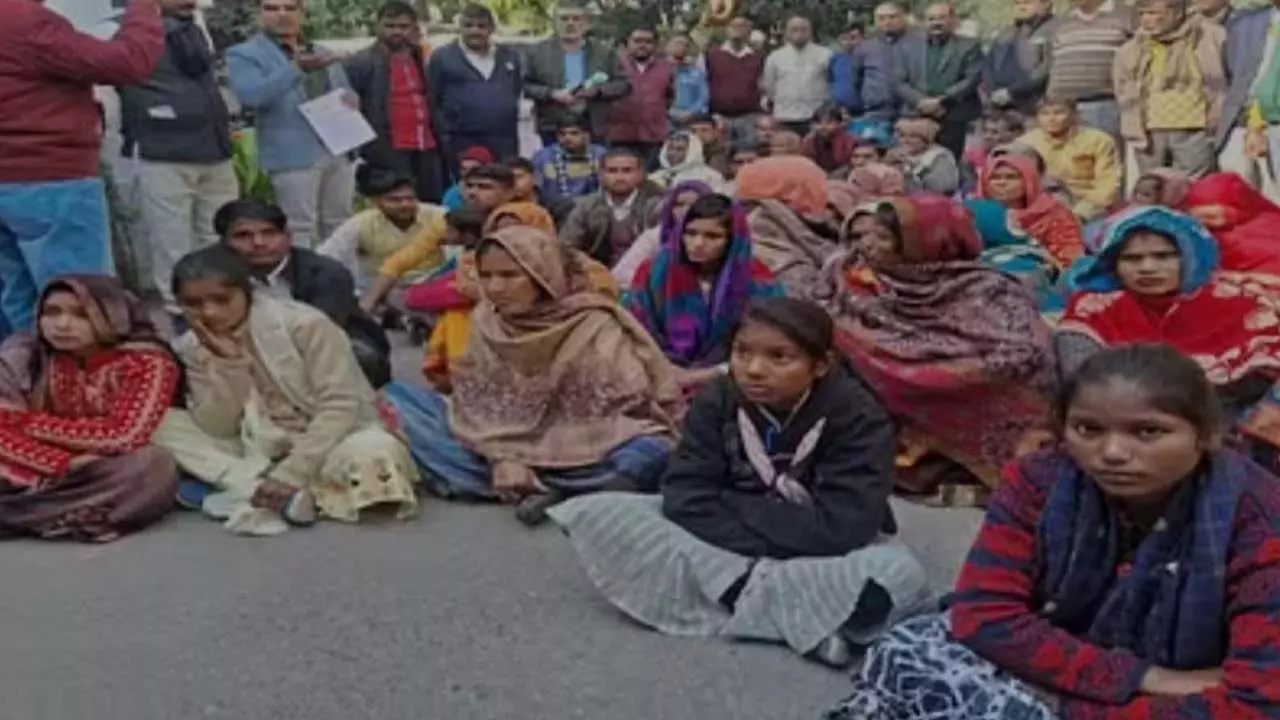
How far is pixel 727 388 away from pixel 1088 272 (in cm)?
149

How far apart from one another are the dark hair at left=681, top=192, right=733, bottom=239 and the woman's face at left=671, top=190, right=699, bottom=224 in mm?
37

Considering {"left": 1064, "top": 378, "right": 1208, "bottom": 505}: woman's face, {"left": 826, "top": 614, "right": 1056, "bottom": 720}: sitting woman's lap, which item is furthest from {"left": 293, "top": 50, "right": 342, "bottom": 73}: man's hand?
{"left": 1064, "top": 378, "right": 1208, "bottom": 505}: woman's face

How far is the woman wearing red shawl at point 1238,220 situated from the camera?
16.8ft

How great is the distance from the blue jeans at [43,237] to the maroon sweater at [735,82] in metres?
7.07

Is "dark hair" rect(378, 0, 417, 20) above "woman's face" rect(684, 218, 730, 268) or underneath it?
above

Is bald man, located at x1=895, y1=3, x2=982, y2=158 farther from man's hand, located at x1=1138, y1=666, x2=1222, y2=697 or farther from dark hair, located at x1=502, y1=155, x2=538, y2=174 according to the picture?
man's hand, located at x1=1138, y1=666, x2=1222, y2=697

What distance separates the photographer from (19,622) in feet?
13.2

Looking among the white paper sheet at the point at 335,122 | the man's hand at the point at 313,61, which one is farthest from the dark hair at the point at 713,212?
the man's hand at the point at 313,61

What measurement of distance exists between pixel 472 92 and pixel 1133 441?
7154 millimetres

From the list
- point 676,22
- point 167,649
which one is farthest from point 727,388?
point 676,22

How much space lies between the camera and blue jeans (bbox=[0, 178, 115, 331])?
5.61m

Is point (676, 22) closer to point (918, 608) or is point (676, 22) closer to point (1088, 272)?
point (1088, 272)

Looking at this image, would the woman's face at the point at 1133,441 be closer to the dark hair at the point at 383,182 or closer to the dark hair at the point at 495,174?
the dark hair at the point at 495,174

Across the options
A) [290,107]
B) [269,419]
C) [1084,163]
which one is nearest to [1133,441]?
[269,419]
